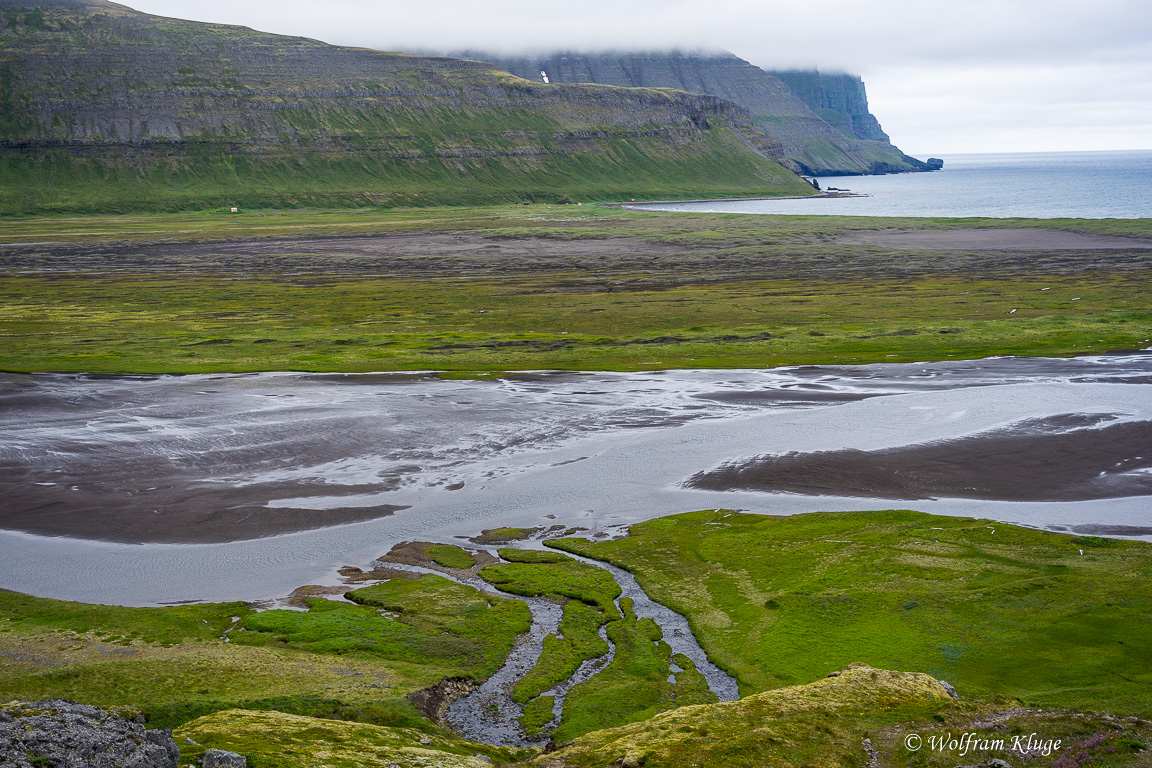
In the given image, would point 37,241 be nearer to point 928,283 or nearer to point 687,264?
point 687,264

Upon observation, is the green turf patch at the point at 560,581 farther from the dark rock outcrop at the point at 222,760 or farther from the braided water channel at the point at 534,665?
the dark rock outcrop at the point at 222,760

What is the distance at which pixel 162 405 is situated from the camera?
Answer: 55781 mm

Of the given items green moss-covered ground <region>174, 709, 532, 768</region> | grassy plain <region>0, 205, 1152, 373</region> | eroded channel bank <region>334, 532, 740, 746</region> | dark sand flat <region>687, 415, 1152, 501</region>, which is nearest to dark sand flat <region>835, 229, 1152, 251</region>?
grassy plain <region>0, 205, 1152, 373</region>

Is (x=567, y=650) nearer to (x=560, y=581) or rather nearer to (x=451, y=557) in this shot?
(x=560, y=581)

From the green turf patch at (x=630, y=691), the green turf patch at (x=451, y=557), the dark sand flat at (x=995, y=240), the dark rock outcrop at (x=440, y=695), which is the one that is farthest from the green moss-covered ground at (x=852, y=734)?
the dark sand flat at (x=995, y=240)

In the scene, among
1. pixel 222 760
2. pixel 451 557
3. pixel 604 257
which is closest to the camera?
pixel 222 760

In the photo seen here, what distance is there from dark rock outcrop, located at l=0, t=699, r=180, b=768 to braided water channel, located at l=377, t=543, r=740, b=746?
7.51 m

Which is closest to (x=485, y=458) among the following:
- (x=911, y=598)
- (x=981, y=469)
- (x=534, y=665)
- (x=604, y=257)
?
(x=534, y=665)

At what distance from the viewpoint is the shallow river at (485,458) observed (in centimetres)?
3478

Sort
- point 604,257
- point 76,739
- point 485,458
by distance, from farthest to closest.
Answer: point 604,257
point 485,458
point 76,739

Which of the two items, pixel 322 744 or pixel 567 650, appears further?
pixel 567 650

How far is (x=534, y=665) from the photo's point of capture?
79.9ft

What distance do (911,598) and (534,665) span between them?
12.1 m

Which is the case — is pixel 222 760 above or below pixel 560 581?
above
